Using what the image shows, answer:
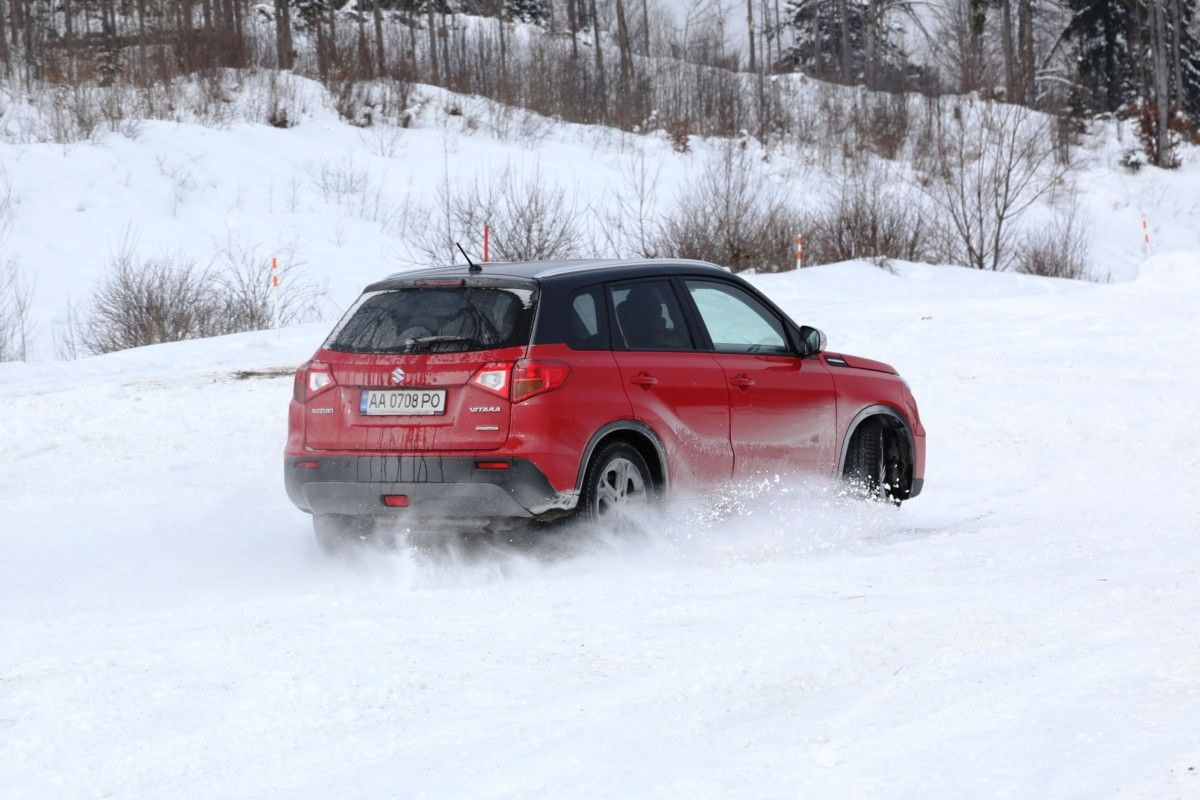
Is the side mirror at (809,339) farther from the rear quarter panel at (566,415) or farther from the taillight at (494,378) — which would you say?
the taillight at (494,378)

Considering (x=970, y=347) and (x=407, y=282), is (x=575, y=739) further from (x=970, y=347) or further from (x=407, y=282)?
(x=970, y=347)

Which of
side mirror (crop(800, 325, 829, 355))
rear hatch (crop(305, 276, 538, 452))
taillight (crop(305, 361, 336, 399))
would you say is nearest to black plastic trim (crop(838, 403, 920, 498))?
side mirror (crop(800, 325, 829, 355))

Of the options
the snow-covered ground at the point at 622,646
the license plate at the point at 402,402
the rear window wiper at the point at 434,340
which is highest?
the rear window wiper at the point at 434,340

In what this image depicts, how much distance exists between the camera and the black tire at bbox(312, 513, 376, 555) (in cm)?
730

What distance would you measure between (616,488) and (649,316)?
38.0 inches

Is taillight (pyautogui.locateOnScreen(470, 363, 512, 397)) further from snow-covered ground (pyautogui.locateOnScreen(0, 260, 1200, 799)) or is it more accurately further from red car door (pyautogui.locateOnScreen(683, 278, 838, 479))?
red car door (pyautogui.locateOnScreen(683, 278, 838, 479))

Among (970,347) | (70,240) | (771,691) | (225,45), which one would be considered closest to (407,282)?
(771,691)

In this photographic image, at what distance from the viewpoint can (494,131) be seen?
132ft

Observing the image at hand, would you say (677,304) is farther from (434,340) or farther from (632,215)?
(632,215)

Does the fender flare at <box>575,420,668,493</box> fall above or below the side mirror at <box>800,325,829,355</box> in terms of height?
below

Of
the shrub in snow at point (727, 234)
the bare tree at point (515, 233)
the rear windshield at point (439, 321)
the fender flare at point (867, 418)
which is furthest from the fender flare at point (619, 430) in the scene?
the shrub in snow at point (727, 234)

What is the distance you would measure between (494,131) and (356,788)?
1477 inches

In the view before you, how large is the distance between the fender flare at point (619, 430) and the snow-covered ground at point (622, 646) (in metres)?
0.30

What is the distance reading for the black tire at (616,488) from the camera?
692 centimetres
